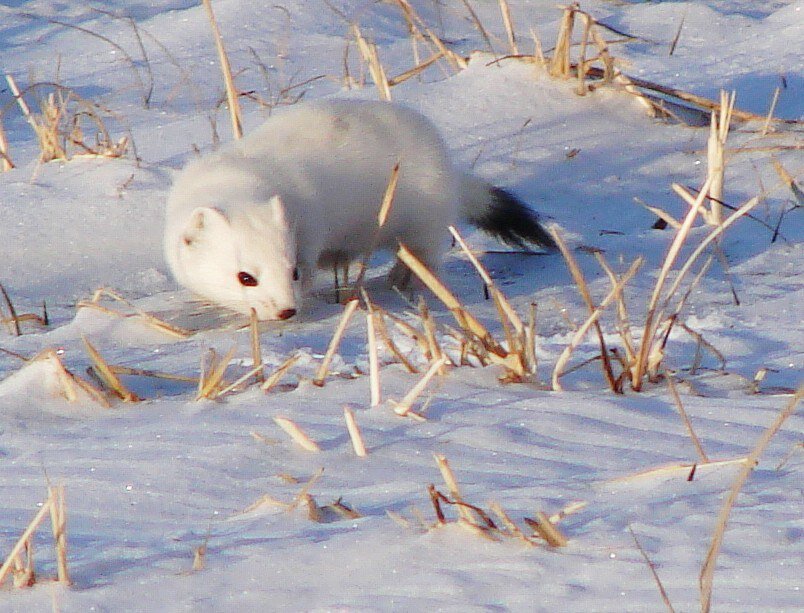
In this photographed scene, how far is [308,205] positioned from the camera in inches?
133

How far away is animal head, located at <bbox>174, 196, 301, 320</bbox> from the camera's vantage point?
319 centimetres

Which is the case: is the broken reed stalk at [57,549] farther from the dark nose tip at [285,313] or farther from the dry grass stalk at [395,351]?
the dark nose tip at [285,313]

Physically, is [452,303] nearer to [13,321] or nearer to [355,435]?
[355,435]

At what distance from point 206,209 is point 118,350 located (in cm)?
49

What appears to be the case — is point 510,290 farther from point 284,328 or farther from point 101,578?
point 101,578

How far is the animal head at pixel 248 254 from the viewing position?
3.19 metres

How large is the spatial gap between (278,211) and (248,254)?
13 cm

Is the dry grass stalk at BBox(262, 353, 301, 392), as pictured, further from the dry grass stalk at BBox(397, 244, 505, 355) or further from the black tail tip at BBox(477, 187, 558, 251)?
the black tail tip at BBox(477, 187, 558, 251)

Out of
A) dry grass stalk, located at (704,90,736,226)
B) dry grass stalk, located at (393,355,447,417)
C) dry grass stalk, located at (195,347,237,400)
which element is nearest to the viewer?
dry grass stalk, located at (393,355,447,417)

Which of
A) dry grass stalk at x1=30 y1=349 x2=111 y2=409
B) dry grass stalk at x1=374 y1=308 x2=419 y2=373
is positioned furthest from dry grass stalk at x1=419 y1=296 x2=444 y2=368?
dry grass stalk at x1=30 y1=349 x2=111 y2=409

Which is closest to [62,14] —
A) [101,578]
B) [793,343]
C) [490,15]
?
[490,15]

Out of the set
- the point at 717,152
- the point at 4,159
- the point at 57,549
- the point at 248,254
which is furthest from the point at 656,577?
the point at 4,159

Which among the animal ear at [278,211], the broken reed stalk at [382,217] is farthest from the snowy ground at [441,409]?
the animal ear at [278,211]

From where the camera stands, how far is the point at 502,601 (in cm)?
138
